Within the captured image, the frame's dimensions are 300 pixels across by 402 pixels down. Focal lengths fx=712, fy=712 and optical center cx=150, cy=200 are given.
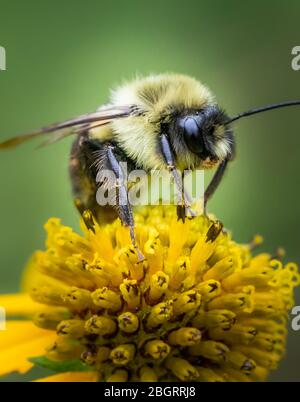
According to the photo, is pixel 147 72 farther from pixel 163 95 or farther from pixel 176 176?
pixel 176 176

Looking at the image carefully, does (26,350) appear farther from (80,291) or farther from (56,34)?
(56,34)

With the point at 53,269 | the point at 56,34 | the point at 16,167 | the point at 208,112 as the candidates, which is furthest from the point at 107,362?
the point at 56,34

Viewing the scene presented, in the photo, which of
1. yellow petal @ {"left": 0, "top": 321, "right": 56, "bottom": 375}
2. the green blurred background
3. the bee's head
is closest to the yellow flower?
yellow petal @ {"left": 0, "top": 321, "right": 56, "bottom": 375}

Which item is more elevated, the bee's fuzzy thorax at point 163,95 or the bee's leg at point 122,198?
the bee's fuzzy thorax at point 163,95

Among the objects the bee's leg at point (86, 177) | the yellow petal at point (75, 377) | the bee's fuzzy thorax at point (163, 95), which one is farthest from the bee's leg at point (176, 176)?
the yellow petal at point (75, 377)

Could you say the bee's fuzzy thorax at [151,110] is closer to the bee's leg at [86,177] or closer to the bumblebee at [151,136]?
the bumblebee at [151,136]

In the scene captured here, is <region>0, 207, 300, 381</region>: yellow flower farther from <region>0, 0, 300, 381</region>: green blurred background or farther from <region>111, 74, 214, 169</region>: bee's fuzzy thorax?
<region>0, 0, 300, 381</region>: green blurred background
